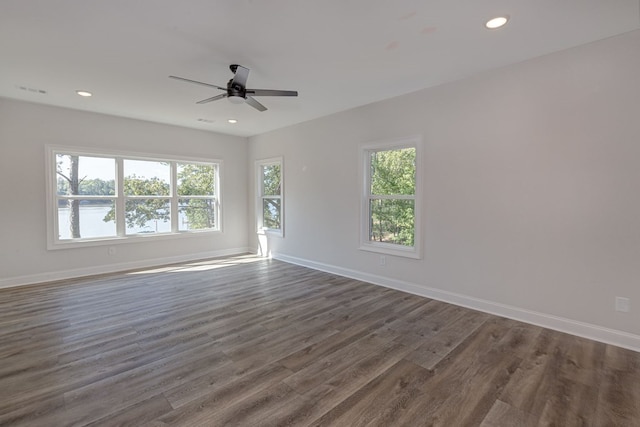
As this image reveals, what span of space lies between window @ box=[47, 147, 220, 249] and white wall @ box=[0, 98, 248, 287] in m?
0.16

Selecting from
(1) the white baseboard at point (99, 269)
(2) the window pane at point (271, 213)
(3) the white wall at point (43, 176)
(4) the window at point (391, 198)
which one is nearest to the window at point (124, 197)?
(3) the white wall at point (43, 176)

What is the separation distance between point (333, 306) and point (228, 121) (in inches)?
150

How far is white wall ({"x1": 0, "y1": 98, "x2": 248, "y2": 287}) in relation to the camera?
426cm

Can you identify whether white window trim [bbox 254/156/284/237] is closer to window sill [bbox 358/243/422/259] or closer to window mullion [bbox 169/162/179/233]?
window mullion [bbox 169/162/179/233]

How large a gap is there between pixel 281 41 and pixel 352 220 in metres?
2.79

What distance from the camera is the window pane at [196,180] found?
19.6 feet

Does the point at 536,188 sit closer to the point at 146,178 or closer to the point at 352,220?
the point at 352,220

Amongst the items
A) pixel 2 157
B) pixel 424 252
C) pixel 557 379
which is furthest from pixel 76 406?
pixel 2 157

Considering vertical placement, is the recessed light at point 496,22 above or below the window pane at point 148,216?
above

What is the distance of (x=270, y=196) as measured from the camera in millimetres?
6406

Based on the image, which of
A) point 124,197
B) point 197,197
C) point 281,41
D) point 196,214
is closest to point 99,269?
point 124,197

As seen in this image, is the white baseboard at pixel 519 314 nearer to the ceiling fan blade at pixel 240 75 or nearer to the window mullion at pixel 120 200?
the ceiling fan blade at pixel 240 75

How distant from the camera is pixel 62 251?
4.68 m

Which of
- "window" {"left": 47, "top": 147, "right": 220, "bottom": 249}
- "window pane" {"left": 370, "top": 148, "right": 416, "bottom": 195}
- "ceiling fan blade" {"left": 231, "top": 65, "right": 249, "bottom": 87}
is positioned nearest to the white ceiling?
"ceiling fan blade" {"left": 231, "top": 65, "right": 249, "bottom": 87}
